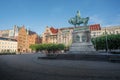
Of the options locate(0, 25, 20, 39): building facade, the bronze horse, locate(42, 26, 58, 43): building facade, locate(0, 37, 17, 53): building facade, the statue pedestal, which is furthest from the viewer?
locate(42, 26, 58, 43): building facade

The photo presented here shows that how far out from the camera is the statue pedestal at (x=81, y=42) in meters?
31.5

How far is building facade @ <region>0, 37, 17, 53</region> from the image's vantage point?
261ft

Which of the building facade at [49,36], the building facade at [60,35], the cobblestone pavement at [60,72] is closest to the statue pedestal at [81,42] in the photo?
the cobblestone pavement at [60,72]

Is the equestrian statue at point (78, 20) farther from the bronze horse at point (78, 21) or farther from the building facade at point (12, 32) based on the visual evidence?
the building facade at point (12, 32)

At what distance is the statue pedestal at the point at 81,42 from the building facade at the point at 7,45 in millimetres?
58523

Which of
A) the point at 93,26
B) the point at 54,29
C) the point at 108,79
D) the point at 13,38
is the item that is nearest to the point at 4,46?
the point at 13,38

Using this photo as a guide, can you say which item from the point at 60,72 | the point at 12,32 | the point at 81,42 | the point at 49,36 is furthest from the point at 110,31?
the point at 60,72

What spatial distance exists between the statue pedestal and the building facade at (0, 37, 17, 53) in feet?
192

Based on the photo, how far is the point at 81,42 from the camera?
32.9m

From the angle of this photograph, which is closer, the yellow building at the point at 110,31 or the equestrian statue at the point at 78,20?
the equestrian statue at the point at 78,20

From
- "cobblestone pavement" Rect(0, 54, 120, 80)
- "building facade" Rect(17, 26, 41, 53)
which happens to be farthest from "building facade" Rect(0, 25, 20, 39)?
"cobblestone pavement" Rect(0, 54, 120, 80)

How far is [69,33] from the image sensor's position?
3519 inches

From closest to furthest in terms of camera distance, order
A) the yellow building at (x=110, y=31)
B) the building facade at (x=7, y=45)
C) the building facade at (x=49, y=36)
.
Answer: the yellow building at (x=110, y=31) → the building facade at (x=7, y=45) → the building facade at (x=49, y=36)

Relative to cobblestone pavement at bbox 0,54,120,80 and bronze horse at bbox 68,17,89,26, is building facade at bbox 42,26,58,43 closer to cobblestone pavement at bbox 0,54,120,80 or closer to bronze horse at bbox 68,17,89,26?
bronze horse at bbox 68,17,89,26
